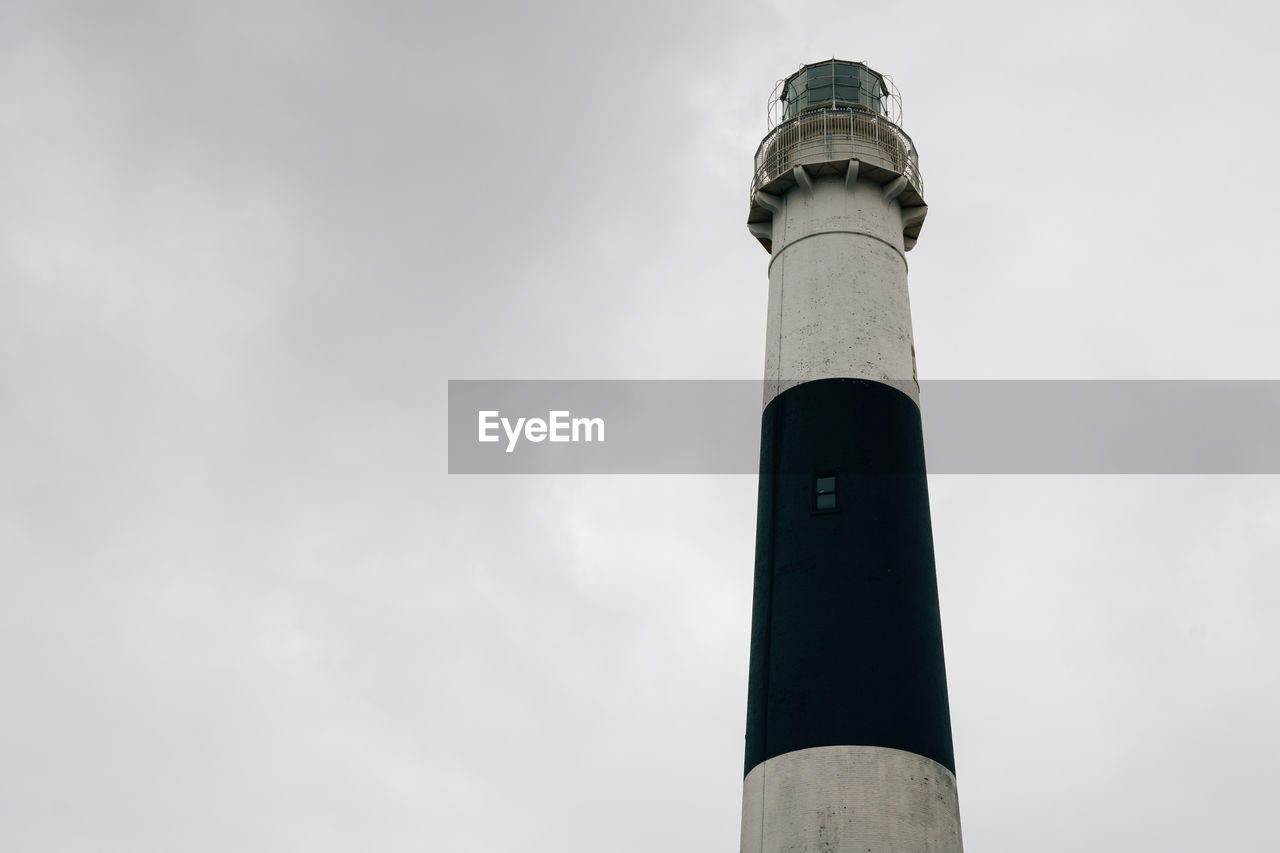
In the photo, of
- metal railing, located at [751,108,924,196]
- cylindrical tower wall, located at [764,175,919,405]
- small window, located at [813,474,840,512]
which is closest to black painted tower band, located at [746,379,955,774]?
small window, located at [813,474,840,512]

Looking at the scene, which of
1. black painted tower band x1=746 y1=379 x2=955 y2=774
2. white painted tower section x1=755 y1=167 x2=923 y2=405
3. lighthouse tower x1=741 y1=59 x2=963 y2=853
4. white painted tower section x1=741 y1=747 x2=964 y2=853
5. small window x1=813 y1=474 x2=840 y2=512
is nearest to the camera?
white painted tower section x1=741 y1=747 x2=964 y2=853

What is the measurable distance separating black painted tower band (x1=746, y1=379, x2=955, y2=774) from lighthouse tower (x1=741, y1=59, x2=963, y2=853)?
0.12ft

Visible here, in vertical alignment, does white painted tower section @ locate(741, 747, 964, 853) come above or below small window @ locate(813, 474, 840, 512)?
below

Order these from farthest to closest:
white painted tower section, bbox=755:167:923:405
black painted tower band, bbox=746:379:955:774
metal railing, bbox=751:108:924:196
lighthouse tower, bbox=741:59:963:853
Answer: metal railing, bbox=751:108:924:196 < white painted tower section, bbox=755:167:923:405 < black painted tower band, bbox=746:379:955:774 < lighthouse tower, bbox=741:59:963:853

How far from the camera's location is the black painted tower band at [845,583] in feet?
90.5

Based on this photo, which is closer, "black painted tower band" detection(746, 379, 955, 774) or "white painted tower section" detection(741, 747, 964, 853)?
"white painted tower section" detection(741, 747, 964, 853)

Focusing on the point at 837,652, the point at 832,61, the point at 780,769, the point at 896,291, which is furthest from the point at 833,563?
the point at 832,61

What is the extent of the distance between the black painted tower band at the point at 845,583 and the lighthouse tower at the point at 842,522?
4 centimetres

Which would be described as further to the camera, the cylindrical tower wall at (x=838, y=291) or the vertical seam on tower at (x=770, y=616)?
the cylindrical tower wall at (x=838, y=291)

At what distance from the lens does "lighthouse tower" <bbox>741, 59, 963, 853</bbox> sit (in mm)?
26781

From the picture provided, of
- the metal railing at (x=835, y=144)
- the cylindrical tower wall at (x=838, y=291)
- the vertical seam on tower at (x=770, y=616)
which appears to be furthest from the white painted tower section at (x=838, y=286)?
the vertical seam on tower at (x=770, y=616)

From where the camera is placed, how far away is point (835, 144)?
34.9m

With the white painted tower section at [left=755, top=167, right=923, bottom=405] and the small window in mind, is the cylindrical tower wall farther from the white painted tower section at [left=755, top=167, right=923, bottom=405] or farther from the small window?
the small window

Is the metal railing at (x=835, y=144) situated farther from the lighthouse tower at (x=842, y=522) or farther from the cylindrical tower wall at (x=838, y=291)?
the cylindrical tower wall at (x=838, y=291)
